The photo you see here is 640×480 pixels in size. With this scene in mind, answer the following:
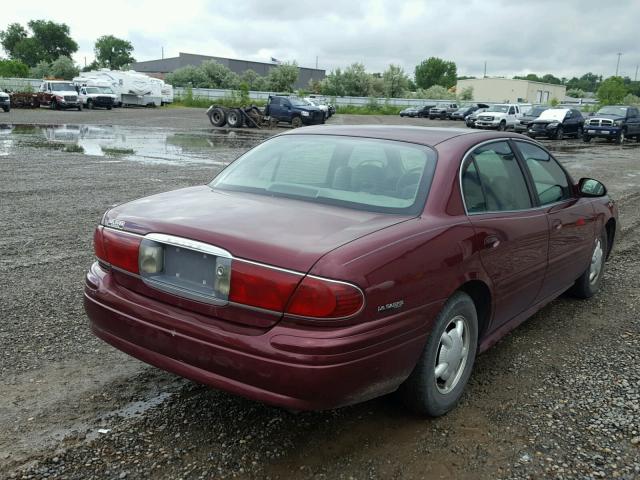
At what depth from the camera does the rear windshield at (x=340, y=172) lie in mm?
3217

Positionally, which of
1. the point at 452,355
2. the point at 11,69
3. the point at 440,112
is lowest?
the point at 452,355

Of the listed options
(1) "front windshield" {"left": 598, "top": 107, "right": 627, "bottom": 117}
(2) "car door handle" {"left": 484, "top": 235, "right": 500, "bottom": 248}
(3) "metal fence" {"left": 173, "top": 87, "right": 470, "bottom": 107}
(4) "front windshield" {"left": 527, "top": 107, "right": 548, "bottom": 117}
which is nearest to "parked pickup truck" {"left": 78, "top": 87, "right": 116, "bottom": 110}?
(3) "metal fence" {"left": 173, "top": 87, "right": 470, "bottom": 107}

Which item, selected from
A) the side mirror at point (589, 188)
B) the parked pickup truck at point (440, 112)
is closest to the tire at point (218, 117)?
the parked pickup truck at point (440, 112)

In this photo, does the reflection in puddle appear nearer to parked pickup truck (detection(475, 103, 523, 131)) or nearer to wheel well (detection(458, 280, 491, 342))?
wheel well (detection(458, 280, 491, 342))

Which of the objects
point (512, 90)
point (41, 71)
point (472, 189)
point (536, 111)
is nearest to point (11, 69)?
point (41, 71)

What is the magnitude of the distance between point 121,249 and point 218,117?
2993 cm

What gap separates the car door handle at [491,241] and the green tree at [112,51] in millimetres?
131620

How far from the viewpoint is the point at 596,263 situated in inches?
204

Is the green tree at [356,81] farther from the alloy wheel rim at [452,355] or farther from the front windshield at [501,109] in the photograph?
the alloy wheel rim at [452,355]

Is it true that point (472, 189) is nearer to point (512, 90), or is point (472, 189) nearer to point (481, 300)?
point (481, 300)

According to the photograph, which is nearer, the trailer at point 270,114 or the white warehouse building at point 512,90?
the trailer at point 270,114

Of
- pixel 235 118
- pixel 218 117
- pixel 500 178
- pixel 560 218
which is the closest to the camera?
pixel 500 178

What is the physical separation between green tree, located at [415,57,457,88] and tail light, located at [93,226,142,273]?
14423 cm

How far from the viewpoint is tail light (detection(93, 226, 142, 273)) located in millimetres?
2908
